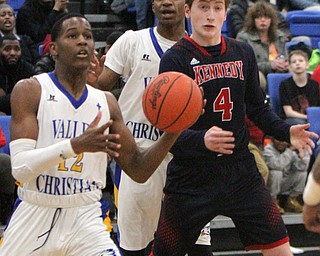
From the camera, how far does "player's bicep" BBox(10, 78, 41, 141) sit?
4.46 m

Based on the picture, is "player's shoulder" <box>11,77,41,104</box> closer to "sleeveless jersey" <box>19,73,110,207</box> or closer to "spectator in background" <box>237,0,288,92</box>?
"sleeveless jersey" <box>19,73,110,207</box>

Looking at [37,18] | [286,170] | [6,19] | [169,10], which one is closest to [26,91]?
[169,10]

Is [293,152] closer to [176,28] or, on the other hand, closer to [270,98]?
[270,98]

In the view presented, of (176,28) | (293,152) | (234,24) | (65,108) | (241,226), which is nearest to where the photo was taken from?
(65,108)

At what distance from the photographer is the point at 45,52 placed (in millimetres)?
9477

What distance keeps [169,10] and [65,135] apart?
1738 mm

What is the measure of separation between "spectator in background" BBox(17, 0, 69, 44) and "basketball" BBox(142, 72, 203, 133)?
5.87 metres

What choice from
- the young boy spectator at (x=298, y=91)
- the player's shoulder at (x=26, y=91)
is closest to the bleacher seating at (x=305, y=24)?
the young boy spectator at (x=298, y=91)

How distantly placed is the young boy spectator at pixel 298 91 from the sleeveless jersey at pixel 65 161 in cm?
464

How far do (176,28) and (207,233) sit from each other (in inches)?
57.7

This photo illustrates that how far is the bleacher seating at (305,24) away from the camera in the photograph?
11758 millimetres

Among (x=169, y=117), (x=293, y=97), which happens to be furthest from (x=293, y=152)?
(x=169, y=117)

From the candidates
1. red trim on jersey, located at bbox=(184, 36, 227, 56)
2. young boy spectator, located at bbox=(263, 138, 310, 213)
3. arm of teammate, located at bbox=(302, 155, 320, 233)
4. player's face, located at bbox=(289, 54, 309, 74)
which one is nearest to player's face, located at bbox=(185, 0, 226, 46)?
red trim on jersey, located at bbox=(184, 36, 227, 56)

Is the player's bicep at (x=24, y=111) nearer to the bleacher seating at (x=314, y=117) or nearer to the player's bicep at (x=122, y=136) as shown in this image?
the player's bicep at (x=122, y=136)
